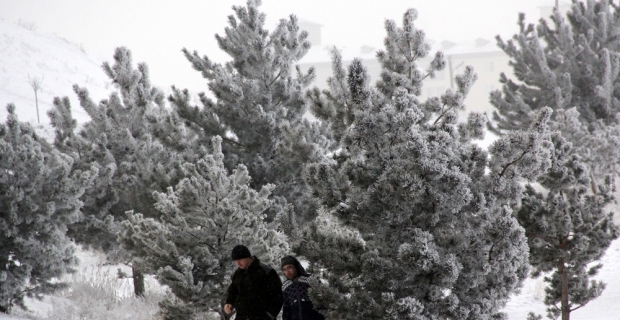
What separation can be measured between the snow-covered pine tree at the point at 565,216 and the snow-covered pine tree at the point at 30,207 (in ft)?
25.3

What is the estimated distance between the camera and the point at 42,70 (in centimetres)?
4931

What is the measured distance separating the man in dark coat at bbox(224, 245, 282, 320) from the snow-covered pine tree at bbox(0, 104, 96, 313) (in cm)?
580

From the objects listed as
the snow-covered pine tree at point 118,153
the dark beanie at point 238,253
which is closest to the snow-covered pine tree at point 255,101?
the snow-covered pine tree at point 118,153

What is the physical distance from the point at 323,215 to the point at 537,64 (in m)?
15.1

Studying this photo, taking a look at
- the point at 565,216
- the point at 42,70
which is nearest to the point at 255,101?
the point at 565,216

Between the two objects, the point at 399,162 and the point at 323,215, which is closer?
the point at 399,162

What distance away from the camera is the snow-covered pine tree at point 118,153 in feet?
41.8

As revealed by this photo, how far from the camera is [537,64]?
65.0 ft

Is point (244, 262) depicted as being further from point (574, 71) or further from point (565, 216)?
point (574, 71)

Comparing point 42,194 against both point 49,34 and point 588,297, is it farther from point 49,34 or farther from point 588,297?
point 49,34

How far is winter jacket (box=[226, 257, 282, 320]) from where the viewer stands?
6023 mm

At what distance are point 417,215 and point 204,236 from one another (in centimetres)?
406

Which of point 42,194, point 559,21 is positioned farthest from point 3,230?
point 559,21

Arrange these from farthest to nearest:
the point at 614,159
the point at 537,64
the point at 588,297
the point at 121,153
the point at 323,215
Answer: the point at 537,64
the point at 614,159
the point at 121,153
the point at 588,297
the point at 323,215
